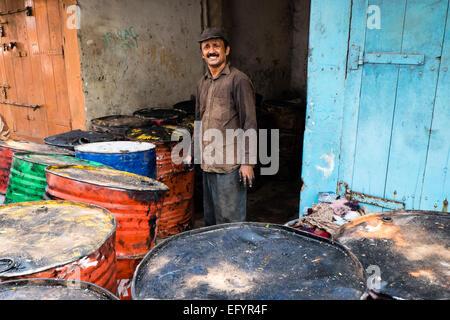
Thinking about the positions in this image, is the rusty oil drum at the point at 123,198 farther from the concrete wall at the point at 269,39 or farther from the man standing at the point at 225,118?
the concrete wall at the point at 269,39

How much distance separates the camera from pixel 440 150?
7.66 ft

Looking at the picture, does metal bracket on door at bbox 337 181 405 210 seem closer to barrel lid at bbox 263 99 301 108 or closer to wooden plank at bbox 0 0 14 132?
barrel lid at bbox 263 99 301 108

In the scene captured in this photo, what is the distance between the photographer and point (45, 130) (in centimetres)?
479

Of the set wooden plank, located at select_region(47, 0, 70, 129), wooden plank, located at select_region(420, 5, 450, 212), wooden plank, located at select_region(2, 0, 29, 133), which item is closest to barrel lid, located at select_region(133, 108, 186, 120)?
wooden plank, located at select_region(47, 0, 70, 129)

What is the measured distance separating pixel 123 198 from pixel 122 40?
2.75 metres

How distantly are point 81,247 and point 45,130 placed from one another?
3.82 metres

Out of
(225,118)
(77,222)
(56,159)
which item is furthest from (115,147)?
(77,222)

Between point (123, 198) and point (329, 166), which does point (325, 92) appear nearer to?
point (329, 166)

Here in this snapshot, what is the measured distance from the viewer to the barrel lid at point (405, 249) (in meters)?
1.22

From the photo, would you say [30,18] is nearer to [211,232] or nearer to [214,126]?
[214,126]

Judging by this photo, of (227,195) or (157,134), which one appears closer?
(227,195)

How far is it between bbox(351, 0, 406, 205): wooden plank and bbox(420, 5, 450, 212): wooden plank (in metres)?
0.25

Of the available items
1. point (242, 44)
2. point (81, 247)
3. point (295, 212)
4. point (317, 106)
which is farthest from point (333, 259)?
point (242, 44)

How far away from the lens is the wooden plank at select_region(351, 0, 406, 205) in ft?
7.72
